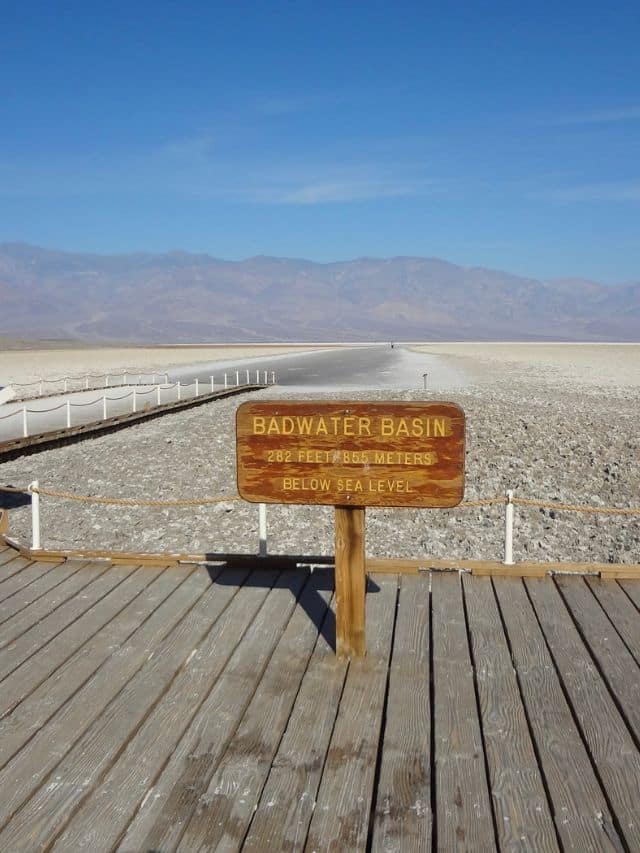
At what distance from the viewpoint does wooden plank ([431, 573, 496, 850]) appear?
11.6 feet

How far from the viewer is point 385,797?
3779 millimetres

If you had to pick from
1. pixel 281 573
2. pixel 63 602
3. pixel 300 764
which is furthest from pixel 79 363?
pixel 300 764

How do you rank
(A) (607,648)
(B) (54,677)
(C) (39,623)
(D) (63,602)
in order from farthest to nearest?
1. (D) (63,602)
2. (C) (39,623)
3. (A) (607,648)
4. (B) (54,677)

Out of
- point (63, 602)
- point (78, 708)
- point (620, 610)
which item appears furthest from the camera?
point (63, 602)

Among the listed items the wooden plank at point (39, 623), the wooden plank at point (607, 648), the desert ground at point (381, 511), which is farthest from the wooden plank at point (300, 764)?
the desert ground at point (381, 511)

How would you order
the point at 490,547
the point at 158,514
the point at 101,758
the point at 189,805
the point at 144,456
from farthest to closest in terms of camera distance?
the point at 144,456
the point at 158,514
the point at 490,547
the point at 101,758
the point at 189,805

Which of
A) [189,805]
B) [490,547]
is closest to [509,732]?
[189,805]

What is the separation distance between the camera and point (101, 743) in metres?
4.27

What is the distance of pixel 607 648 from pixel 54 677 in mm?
3560

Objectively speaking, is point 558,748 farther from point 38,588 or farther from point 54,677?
point 38,588

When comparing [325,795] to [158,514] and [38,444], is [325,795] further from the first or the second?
[38,444]

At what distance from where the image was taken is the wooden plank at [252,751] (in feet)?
11.6

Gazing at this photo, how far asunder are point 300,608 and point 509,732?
2215 mm

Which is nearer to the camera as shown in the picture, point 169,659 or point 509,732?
point 509,732
